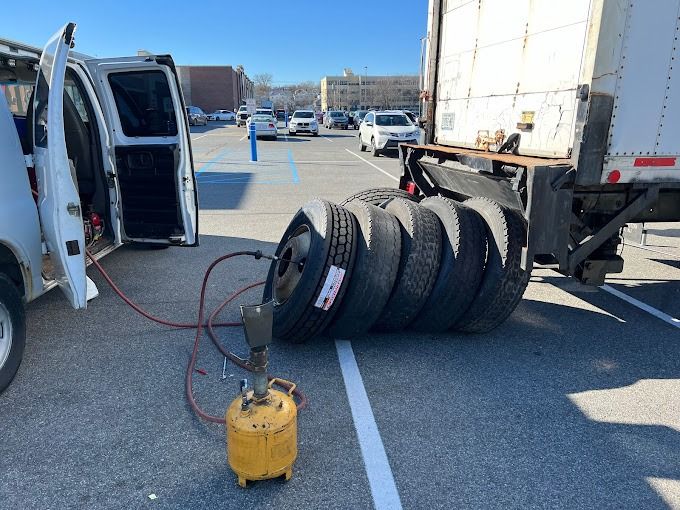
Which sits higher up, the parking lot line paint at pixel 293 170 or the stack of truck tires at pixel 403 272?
the stack of truck tires at pixel 403 272

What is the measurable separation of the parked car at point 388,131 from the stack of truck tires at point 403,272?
16286 millimetres

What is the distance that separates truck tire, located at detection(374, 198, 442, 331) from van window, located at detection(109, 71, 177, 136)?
3055 mm

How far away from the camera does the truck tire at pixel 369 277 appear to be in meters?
3.63

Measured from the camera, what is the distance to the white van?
3.42 m

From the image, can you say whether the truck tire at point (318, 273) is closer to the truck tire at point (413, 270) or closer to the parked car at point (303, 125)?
the truck tire at point (413, 270)

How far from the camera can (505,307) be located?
3.89m

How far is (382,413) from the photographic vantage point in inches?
122

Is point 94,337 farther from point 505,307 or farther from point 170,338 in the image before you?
point 505,307

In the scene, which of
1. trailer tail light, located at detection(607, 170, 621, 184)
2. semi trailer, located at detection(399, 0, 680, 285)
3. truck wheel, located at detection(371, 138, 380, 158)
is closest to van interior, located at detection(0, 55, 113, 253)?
semi trailer, located at detection(399, 0, 680, 285)

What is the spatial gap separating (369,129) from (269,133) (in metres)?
10.3

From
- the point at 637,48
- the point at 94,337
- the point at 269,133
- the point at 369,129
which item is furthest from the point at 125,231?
the point at 269,133

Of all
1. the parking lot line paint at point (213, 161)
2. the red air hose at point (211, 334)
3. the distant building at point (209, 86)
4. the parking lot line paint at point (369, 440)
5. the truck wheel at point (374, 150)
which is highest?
the distant building at point (209, 86)

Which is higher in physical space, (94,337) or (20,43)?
(20,43)

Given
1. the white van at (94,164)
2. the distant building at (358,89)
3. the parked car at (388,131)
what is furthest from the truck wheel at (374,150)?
the distant building at (358,89)
